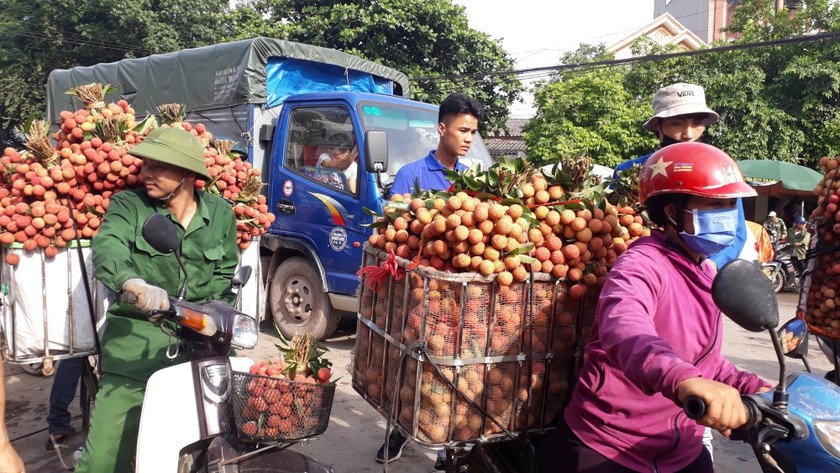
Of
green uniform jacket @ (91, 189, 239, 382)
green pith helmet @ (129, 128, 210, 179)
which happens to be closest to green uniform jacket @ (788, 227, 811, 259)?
green uniform jacket @ (91, 189, 239, 382)

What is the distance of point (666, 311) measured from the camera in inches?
75.9

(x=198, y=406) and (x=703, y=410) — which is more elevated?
(x=703, y=410)

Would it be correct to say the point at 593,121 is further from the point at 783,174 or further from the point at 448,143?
the point at 448,143

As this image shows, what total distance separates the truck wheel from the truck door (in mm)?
334

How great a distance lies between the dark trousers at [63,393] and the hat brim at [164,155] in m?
2.19

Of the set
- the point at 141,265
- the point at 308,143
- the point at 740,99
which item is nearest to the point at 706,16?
the point at 740,99

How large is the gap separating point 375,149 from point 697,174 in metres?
3.86

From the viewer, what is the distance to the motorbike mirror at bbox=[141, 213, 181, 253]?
2.31 metres

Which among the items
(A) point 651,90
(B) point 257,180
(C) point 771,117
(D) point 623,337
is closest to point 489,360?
(D) point 623,337

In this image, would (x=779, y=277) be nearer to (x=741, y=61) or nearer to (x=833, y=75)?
(x=833, y=75)

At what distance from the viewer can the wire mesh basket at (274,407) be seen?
2203 mm

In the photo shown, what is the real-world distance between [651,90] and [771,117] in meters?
3.87

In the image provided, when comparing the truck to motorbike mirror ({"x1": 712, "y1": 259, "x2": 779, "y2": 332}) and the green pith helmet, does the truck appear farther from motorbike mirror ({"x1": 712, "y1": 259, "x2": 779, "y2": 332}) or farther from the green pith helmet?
motorbike mirror ({"x1": 712, "y1": 259, "x2": 779, "y2": 332})

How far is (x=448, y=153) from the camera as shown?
3924mm
